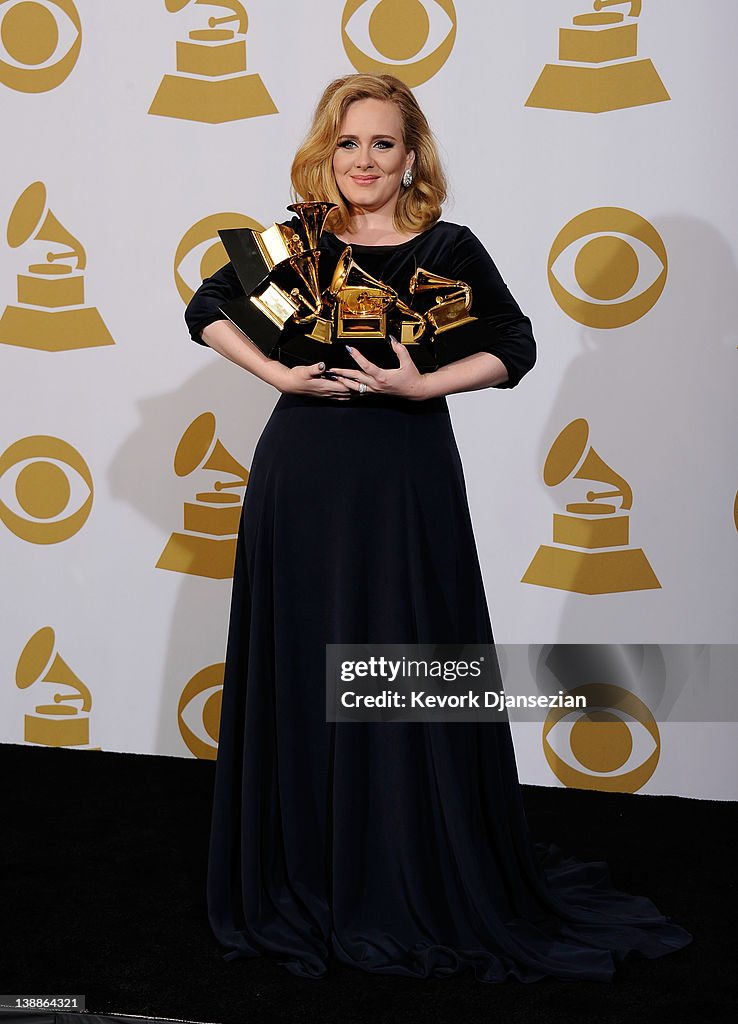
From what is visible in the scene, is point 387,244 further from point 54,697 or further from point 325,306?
point 54,697

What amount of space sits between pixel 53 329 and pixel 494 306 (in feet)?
6.17

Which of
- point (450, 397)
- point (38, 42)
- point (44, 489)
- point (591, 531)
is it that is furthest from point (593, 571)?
point (38, 42)

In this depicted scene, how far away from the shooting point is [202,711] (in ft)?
12.1

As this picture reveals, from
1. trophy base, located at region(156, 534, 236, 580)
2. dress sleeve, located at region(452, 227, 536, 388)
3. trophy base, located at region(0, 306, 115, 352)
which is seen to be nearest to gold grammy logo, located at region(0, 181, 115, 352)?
trophy base, located at region(0, 306, 115, 352)

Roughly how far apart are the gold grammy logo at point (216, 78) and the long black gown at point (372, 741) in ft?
4.52

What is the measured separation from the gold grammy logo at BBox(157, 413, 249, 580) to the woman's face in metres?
1.44

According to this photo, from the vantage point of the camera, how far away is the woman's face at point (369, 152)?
7.33ft

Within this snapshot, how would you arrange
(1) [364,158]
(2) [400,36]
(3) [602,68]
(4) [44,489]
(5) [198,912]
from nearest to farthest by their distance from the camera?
1. (1) [364,158]
2. (5) [198,912]
3. (3) [602,68]
4. (2) [400,36]
5. (4) [44,489]

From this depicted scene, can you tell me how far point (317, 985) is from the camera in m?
2.14

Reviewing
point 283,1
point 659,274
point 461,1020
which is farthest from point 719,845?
point 283,1

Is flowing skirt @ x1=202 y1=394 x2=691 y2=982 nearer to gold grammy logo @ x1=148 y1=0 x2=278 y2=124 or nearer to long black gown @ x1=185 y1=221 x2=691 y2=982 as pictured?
long black gown @ x1=185 y1=221 x2=691 y2=982

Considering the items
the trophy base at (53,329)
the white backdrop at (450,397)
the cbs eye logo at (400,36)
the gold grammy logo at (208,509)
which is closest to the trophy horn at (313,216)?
the white backdrop at (450,397)

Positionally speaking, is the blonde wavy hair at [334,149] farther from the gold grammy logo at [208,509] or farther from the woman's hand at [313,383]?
the gold grammy logo at [208,509]

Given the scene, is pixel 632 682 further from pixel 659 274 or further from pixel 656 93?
pixel 656 93
